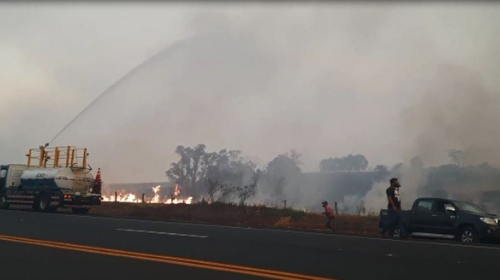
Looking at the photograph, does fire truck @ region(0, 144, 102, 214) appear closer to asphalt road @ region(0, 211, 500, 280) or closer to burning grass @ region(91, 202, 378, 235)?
burning grass @ region(91, 202, 378, 235)

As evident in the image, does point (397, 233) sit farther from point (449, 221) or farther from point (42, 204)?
point (42, 204)

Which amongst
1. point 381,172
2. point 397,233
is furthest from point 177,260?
point 381,172

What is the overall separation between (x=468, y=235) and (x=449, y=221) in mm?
799

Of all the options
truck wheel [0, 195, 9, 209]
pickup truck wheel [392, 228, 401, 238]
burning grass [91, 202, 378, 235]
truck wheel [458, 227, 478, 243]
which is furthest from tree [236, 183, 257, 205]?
truck wheel [458, 227, 478, 243]

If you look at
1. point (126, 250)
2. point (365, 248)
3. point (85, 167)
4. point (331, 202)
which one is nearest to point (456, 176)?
point (331, 202)

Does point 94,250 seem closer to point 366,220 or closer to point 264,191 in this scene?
point 366,220

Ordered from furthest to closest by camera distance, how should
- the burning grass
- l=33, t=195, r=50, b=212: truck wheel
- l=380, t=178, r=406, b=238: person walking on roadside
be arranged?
l=33, t=195, r=50, b=212: truck wheel
the burning grass
l=380, t=178, r=406, b=238: person walking on roadside

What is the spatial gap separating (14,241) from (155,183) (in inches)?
2477

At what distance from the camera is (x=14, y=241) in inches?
542

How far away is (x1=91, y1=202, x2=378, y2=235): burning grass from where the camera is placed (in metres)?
26.8

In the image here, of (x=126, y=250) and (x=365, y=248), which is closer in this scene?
(x=126, y=250)

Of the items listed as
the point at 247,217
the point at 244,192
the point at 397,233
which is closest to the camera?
the point at 397,233

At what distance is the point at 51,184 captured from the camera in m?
30.8

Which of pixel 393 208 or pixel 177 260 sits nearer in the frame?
pixel 177 260
